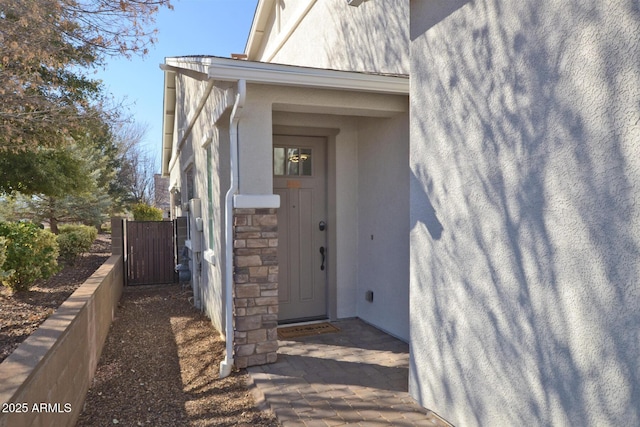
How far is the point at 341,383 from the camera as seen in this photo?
398 centimetres

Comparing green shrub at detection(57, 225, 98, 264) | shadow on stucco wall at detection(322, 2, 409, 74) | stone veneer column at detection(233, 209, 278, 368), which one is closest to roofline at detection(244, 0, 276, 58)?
shadow on stucco wall at detection(322, 2, 409, 74)

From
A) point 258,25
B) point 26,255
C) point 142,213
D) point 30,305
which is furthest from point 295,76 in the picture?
point 142,213

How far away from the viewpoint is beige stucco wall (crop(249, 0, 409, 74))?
514cm

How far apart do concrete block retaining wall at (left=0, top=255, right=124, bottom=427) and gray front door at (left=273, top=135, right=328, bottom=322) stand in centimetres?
237

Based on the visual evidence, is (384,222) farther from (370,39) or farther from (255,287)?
(370,39)

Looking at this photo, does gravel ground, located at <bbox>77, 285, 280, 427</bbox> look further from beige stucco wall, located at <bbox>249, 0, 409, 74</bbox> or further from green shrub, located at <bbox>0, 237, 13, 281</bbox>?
beige stucco wall, located at <bbox>249, 0, 409, 74</bbox>

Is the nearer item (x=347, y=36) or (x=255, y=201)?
(x=255, y=201)

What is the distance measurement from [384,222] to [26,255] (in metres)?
5.87

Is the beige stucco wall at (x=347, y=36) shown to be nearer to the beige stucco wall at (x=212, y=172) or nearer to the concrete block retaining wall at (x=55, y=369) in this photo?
the beige stucco wall at (x=212, y=172)

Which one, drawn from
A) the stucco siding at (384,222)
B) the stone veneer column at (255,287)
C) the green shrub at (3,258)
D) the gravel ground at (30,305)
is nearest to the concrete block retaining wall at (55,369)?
the gravel ground at (30,305)

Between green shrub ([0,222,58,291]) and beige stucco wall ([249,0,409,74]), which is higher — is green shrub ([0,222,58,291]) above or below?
below

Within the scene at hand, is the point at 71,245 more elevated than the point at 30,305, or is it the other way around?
the point at 71,245

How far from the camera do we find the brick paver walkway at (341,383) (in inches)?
133

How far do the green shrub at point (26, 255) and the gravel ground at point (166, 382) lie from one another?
1.81 metres
